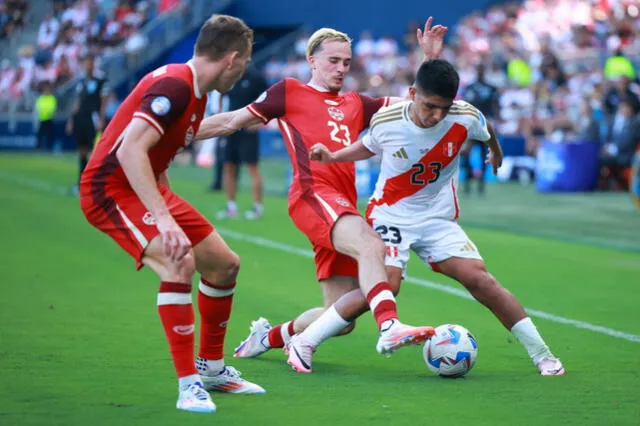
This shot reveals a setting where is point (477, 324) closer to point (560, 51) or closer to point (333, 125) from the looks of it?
point (333, 125)

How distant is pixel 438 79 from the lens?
6637 mm

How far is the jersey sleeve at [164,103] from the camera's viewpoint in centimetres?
579

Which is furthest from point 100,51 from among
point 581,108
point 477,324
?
point 477,324

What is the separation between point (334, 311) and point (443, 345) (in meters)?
0.69

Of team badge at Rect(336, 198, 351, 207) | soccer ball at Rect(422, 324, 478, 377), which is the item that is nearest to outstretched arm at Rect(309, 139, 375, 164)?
team badge at Rect(336, 198, 351, 207)

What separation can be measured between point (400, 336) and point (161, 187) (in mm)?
1501

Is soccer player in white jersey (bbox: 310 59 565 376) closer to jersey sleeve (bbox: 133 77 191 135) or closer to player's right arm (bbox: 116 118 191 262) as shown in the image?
jersey sleeve (bbox: 133 77 191 135)

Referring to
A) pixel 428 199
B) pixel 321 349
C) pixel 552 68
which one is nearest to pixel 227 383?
pixel 321 349

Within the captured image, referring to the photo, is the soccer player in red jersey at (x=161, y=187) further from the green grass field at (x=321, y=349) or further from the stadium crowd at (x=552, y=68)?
the stadium crowd at (x=552, y=68)

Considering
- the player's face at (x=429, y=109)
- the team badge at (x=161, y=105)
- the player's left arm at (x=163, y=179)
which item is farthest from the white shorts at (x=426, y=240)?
the team badge at (x=161, y=105)

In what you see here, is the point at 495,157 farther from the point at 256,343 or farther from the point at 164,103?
the point at 164,103

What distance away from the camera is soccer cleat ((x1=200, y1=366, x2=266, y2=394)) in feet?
21.2

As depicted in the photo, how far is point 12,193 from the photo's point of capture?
2152cm

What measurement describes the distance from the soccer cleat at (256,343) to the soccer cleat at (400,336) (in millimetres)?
1336
